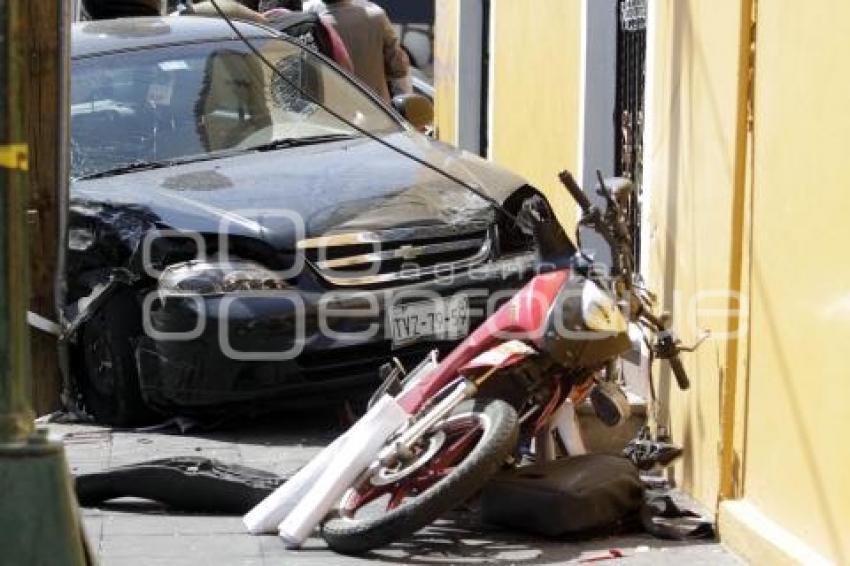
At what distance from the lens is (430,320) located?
8180mm

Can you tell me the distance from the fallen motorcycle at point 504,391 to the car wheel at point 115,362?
2003mm

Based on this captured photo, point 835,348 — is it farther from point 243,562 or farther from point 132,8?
point 132,8

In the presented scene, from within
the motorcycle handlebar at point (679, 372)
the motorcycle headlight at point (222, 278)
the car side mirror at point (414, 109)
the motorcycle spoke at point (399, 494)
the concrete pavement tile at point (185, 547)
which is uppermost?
the car side mirror at point (414, 109)

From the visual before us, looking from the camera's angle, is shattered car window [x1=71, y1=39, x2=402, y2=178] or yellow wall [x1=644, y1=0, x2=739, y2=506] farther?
shattered car window [x1=71, y1=39, x2=402, y2=178]

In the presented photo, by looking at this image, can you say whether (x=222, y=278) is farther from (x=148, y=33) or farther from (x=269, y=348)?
(x=148, y=33)

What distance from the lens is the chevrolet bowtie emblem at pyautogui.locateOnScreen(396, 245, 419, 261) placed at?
823 cm

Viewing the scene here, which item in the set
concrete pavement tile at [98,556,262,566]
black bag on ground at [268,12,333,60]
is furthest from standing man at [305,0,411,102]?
concrete pavement tile at [98,556,262,566]

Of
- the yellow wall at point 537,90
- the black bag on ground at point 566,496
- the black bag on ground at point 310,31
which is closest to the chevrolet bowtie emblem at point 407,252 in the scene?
the yellow wall at point 537,90

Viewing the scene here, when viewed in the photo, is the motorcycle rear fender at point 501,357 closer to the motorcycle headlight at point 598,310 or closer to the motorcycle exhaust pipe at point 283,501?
the motorcycle headlight at point 598,310

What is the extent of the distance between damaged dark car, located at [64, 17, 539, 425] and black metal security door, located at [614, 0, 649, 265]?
1.89ft

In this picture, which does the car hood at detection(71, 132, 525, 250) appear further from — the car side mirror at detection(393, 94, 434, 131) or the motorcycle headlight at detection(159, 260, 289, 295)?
the car side mirror at detection(393, 94, 434, 131)

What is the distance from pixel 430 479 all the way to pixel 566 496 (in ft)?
1.48

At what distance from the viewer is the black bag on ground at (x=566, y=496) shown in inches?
246

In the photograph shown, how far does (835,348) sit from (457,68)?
342 inches
